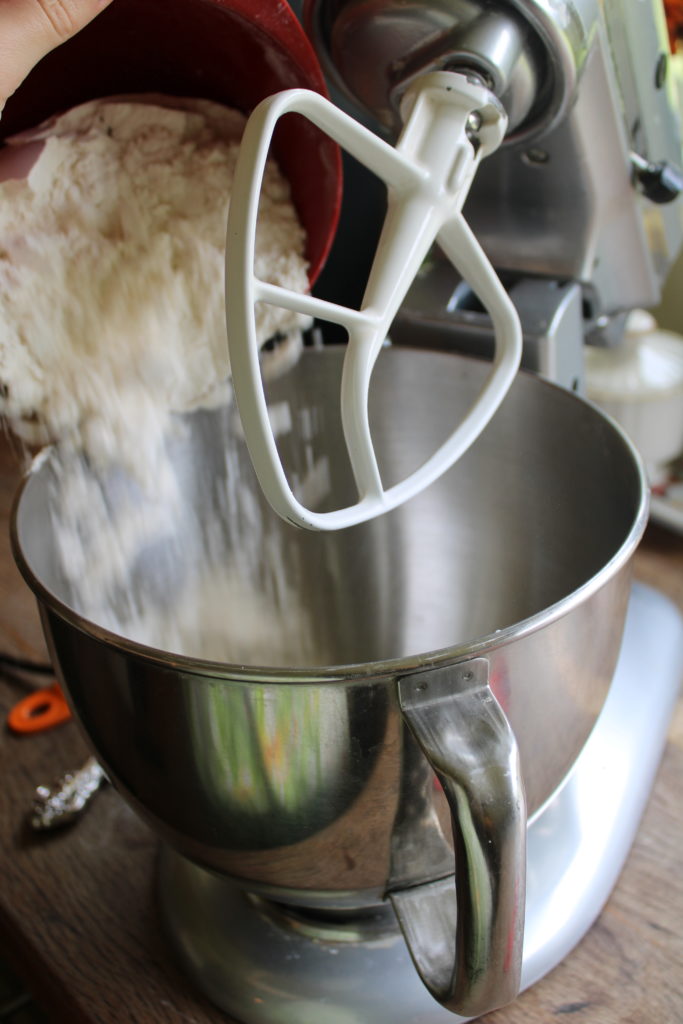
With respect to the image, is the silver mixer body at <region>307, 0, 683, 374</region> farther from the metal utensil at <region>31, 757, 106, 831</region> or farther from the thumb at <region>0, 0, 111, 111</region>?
the metal utensil at <region>31, 757, 106, 831</region>

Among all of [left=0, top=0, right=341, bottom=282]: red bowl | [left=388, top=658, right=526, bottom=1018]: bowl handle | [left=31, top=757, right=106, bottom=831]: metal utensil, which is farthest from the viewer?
[left=31, top=757, right=106, bottom=831]: metal utensil

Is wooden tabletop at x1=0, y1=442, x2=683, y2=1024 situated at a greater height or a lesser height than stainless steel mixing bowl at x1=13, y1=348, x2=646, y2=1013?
lesser

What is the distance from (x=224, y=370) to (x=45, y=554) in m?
0.12

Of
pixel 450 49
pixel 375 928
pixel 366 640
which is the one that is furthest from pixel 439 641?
pixel 450 49

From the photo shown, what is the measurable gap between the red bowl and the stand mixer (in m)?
0.04

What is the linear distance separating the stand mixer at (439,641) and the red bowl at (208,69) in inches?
1.5

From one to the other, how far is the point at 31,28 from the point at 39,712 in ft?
1.31

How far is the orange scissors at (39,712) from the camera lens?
0.56 m

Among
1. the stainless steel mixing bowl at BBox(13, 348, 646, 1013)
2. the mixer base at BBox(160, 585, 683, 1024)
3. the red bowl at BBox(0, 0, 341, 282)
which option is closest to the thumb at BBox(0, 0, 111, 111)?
the red bowl at BBox(0, 0, 341, 282)

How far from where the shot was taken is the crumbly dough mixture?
1.34 ft

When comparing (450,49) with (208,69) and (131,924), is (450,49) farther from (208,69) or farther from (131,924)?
(131,924)

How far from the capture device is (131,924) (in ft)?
1.47

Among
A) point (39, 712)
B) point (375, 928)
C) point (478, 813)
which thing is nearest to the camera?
point (478, 813)

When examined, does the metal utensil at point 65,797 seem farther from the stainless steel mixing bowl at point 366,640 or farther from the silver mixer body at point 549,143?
the silver mixer body at point 549,143
